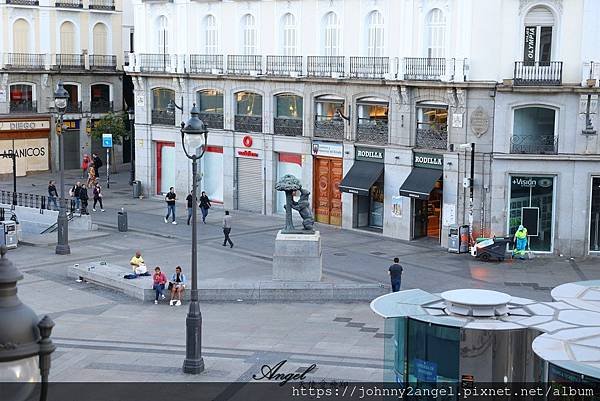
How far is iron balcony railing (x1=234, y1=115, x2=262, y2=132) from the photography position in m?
45.2

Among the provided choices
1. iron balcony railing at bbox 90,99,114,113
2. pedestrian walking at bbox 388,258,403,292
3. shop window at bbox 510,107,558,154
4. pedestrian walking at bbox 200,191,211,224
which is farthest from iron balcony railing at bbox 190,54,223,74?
pedestrian walking at bbox 388,258,403,292

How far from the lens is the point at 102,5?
6159 centimetres

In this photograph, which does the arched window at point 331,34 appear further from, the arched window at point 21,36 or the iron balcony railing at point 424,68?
the arched window at point 21,36

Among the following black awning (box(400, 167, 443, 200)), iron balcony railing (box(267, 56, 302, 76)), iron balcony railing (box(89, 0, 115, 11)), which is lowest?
black awning (box(400, 167, 443, 200))

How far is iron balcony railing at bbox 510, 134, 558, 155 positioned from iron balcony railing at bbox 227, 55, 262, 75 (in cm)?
1398

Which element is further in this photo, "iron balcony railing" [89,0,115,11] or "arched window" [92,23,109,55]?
"arched window" [92,23,109,55]

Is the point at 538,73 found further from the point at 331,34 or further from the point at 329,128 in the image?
the point at 331,34

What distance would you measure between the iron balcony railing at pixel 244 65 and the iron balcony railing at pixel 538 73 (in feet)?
44.8

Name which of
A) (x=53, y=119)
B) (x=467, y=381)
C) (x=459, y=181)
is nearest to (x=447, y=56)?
(x=459, y=181)

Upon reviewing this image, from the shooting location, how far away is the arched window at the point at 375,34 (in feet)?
132

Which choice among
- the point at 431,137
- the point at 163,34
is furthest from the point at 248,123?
the point at 431,137

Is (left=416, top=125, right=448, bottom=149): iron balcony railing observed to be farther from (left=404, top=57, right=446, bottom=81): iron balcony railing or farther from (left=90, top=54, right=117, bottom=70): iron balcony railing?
(left=90, top=54, right=117, bottom=70): iron balcony railing

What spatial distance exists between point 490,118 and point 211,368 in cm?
1849

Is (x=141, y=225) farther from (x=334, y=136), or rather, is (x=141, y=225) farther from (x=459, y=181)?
(x=459, y=181)
